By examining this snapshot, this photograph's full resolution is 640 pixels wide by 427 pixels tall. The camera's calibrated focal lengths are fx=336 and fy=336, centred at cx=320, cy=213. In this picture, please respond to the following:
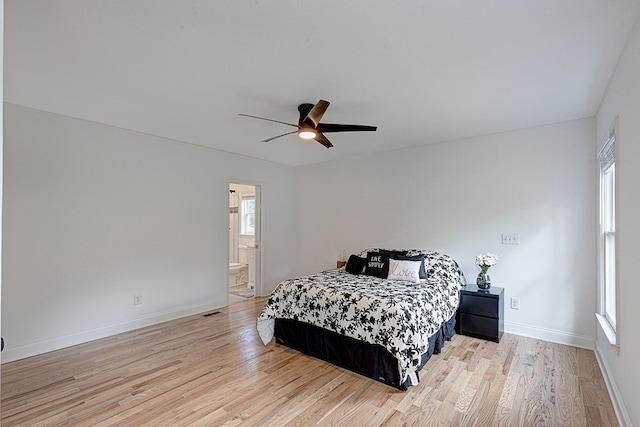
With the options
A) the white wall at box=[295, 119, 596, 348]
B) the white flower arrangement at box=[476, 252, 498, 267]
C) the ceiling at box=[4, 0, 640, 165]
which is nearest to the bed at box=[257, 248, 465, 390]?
the white flower arrangement at box=[476, 252, 498, 267]

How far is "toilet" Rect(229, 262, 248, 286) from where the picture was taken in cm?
670

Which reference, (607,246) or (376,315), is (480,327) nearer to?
(607,246)

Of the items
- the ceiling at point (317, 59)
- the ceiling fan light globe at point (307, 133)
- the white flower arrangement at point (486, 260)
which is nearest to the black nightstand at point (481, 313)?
the white flower arrangement at point (486, 260)

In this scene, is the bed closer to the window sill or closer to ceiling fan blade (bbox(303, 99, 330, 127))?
the window sill

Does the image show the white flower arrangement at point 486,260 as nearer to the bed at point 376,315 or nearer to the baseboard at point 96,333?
the bed at point 376,315

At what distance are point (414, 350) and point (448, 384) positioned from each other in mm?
438

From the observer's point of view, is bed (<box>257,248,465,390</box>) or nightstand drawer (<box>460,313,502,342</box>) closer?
bed (<box>257,248,465,390</box>)

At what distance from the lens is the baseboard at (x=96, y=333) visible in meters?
3.30

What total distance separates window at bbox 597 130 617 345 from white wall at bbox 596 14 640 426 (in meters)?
0.50

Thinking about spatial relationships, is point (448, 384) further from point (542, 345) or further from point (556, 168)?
point (556, 168)

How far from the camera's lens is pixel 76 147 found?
12.1ft

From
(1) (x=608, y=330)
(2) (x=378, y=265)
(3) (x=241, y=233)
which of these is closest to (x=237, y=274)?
(3) (x=241, y=233)

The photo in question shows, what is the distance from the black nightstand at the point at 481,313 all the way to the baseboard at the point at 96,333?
3475 mm

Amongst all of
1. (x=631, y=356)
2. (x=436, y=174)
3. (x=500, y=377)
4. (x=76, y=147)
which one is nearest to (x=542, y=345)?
(x=500, y=377)
